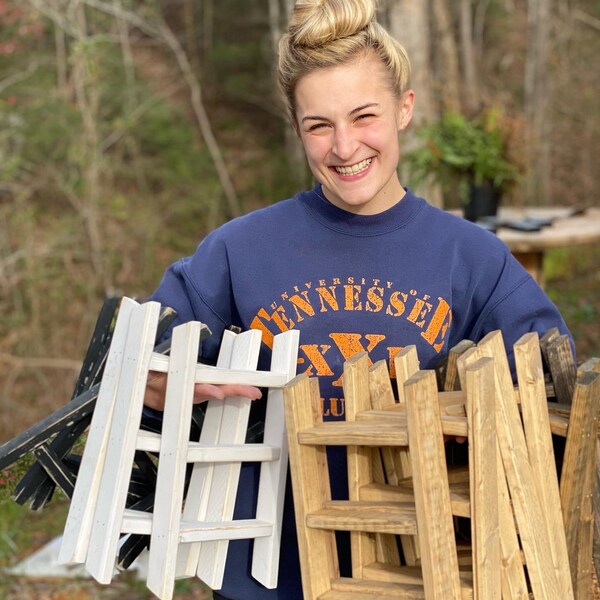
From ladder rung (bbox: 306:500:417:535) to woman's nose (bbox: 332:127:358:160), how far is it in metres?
0.73

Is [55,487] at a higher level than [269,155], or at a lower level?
higher

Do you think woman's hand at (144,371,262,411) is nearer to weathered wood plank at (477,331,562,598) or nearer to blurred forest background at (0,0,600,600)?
weathered wood plank at (477,331,562,598)

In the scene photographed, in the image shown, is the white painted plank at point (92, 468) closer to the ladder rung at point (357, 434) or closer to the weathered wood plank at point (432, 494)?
the ladder rung at point (357, 434)

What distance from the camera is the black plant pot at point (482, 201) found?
721 centimetres

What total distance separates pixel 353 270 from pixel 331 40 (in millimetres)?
506

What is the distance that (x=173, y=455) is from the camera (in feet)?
6.19

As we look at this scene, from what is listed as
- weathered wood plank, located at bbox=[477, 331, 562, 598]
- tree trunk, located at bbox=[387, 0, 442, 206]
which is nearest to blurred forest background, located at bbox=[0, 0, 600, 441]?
tree trunk, located at bbox=[387, 0, 442, 206]

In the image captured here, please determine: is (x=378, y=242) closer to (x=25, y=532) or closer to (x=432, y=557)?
(x=432, y=557)

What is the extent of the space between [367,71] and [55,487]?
115 centimetres

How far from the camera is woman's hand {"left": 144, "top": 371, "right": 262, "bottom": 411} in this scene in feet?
6.44

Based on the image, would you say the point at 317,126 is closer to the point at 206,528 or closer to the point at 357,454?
the point at 357,454

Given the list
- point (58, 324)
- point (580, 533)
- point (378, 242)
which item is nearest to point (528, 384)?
point (580, 533)

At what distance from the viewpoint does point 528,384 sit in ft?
6.10

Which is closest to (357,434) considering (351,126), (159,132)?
(351,126)
